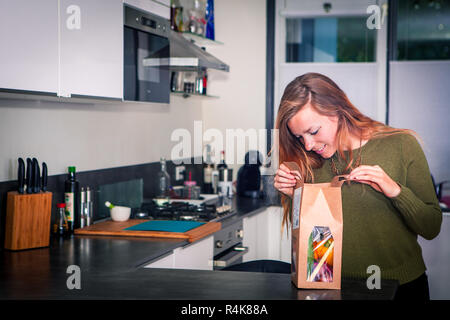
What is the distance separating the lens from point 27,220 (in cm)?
223

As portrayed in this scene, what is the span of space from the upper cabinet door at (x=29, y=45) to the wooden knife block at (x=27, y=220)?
0.45 metres

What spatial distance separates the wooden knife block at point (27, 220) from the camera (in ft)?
7.23

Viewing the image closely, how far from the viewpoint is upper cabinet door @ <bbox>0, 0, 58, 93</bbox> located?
1854mm

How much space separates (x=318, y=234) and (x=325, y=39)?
9.77ft

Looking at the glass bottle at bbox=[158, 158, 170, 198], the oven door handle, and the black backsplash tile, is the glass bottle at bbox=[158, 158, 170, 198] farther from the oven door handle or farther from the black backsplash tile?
the oven door handle

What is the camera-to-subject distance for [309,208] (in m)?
1.47

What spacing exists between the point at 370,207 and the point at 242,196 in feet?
6.96

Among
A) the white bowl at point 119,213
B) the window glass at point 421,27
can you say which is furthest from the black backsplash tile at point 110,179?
the window glass at point 421,27

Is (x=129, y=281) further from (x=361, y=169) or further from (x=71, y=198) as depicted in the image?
(x=71, y=198)

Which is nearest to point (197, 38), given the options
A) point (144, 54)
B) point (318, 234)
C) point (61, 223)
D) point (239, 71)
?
point (239, 71)

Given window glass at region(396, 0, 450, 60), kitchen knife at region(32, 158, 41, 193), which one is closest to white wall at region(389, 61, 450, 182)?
window glass at region(396, 0, 450, 60)

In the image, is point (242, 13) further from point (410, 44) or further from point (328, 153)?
point (328, 153)

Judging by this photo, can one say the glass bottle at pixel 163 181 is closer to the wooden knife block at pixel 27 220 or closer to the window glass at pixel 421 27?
the wooden knife block at pixel 27 220
